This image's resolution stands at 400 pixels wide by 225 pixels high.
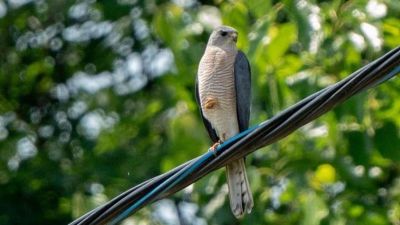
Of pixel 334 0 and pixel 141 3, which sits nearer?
pixel 334 0

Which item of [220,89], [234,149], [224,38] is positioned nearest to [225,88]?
[220,89]

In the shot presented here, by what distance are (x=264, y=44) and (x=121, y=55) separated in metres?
4.86

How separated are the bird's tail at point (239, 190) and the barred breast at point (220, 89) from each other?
1.41ft

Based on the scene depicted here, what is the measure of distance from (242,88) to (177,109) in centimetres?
213

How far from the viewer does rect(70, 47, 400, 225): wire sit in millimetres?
4746

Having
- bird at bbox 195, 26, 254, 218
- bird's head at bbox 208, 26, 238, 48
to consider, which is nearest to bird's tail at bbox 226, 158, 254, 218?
bird at bbox 195, 26, 254, 218

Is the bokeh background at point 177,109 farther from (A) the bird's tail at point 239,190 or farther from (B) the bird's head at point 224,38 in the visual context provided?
(A) the bird's tail at point 239,190

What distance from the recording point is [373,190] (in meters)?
8.81

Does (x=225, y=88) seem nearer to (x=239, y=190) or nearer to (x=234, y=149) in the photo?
(x=239, y=190)

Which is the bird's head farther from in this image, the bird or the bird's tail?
the bird's tail

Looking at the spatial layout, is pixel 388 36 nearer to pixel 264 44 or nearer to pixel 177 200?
pixel 264 44

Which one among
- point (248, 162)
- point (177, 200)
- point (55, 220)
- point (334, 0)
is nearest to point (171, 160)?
point (248, 162)

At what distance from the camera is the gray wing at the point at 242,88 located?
6582 millimetres

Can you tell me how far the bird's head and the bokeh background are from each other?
494 mm
